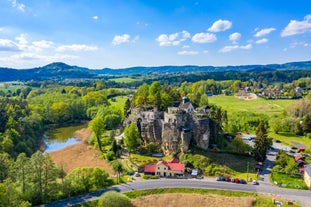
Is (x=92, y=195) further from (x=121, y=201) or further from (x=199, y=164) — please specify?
(x=199, y=164)

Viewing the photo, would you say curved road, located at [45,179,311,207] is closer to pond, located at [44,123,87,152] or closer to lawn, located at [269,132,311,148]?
lawn, located at [269,132,311,148]

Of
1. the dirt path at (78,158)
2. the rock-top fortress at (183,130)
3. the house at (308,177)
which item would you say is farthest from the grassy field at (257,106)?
the dirt path at (78,158)

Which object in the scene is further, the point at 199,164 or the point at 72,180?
the point at 199,164

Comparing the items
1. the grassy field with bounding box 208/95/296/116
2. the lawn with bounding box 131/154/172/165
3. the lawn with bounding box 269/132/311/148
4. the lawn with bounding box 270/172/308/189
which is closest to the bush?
the lawn with bounding box 131/154/172/165

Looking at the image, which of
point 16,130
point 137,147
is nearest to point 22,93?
point 16,130

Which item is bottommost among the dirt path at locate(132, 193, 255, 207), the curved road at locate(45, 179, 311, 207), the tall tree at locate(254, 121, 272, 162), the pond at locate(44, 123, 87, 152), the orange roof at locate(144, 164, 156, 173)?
the pond at locate(44, 123, 87, 152)

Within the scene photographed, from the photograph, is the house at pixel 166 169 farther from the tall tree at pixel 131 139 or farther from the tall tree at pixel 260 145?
the tall tree at pixel 260 145

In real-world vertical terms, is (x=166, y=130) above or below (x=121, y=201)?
above
